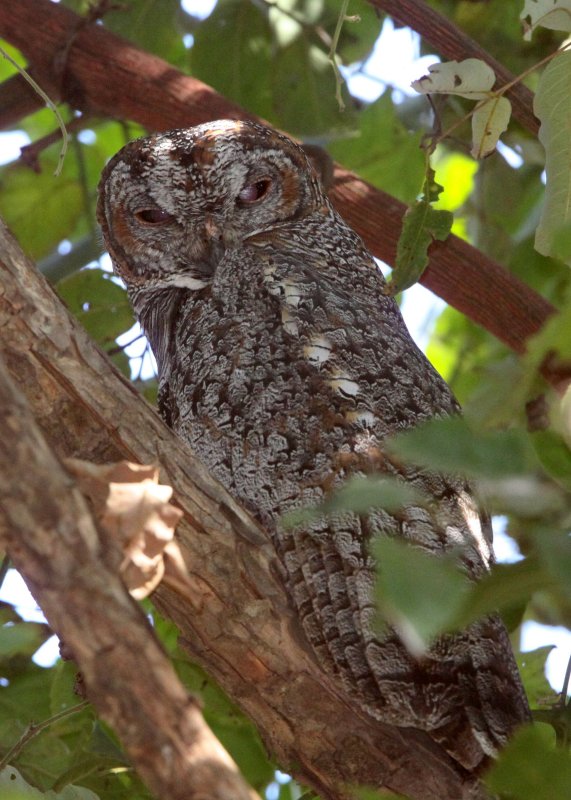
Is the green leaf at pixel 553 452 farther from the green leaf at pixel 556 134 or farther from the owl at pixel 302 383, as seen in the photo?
the green leaf at pixel 556 134

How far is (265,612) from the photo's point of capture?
2154mm

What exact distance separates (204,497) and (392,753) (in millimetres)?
627

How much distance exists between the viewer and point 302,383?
246 centimetres

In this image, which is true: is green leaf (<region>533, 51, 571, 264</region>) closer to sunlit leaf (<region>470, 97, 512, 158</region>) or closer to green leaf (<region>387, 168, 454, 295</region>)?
sunlit leaf (<region>470, 97, 512, 158</region>)

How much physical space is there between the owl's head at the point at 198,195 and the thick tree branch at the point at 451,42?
54 cm

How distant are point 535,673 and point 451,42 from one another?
5.19 feet

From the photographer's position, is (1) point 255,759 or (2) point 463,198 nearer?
(1) point 255,759

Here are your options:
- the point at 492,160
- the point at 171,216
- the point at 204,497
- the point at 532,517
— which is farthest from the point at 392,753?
the point at 492,160

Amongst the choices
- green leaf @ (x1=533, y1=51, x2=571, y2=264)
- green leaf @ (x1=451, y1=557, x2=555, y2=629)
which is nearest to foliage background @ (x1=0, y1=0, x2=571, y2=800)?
green leaf @ (x1=533, y1=51, x2=571, y2=264)

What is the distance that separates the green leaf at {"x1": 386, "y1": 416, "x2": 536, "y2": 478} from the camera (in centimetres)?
120

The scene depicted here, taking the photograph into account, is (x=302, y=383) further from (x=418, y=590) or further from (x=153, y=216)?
(x=418, y=590)

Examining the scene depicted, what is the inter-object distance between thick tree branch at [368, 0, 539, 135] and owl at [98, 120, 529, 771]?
0.54 m

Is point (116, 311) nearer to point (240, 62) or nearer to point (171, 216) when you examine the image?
point (171, 216)

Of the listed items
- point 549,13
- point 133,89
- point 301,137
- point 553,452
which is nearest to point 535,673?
point 553,452
